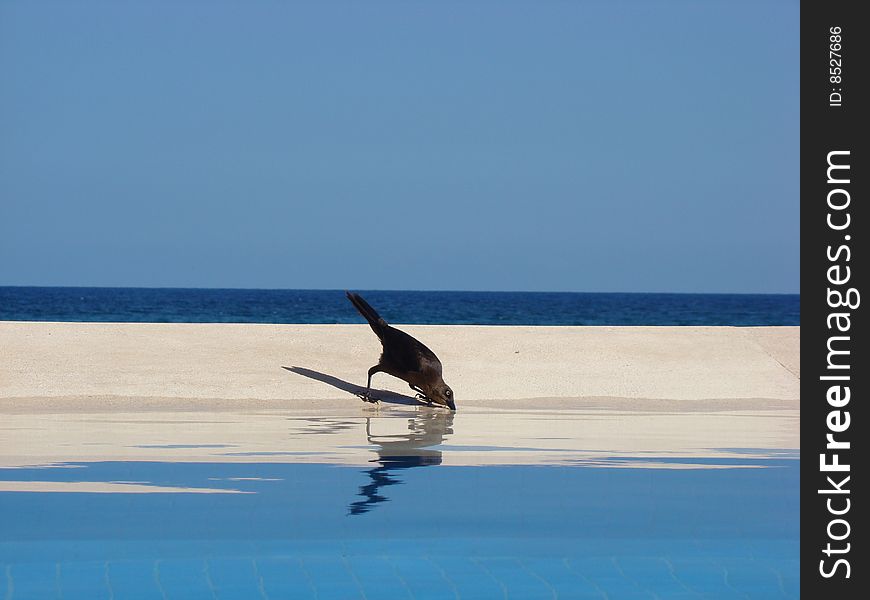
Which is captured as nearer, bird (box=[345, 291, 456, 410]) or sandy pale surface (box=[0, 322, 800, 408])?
bird (box=[345, 291, 456, 410])

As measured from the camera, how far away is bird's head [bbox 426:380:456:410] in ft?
55.1

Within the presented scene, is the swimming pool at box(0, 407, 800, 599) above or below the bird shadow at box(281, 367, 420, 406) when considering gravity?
above

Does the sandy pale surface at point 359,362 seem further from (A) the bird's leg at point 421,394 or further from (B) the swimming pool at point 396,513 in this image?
(B) the swimming pool at point 396,513

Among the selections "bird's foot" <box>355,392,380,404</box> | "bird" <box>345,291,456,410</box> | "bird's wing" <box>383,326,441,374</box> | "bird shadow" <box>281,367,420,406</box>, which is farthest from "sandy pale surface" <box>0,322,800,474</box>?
"bird's wing" <box>383,326,441,374</box>

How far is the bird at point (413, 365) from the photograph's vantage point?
1686 centimetres

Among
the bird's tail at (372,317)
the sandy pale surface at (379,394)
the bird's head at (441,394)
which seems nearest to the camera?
the sandy pale surface at (379,394)

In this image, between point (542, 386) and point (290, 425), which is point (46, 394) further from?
point (542, 386)

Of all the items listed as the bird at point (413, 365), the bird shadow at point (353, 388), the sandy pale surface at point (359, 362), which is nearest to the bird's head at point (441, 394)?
the bird at point (413, 365)

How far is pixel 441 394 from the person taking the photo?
1681 cm

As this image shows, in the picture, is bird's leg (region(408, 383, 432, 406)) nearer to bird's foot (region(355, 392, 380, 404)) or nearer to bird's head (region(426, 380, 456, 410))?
bird's head (region(426, 380, 456, 410))

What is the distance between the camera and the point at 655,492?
1059 centimetres

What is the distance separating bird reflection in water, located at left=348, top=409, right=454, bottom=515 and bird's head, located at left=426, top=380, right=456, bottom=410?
0.49 ft

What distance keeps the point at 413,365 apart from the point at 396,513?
7.47 meters

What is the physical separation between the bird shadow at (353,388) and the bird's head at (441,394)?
3.54ft
